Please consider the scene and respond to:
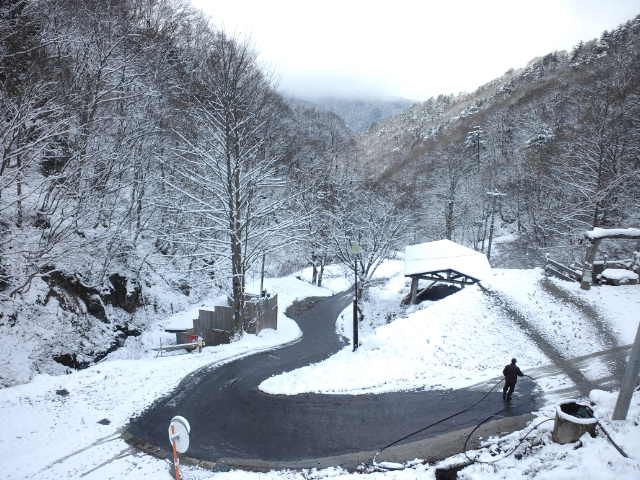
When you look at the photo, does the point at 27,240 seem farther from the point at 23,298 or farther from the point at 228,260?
the point at 228,260

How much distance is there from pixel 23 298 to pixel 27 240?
290 centimetres

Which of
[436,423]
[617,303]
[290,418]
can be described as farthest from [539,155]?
[290,418]

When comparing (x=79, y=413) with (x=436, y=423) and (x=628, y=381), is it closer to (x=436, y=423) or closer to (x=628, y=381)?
(x=436, y=423)

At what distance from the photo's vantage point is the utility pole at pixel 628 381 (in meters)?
6.66

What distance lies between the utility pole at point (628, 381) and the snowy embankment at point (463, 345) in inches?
188

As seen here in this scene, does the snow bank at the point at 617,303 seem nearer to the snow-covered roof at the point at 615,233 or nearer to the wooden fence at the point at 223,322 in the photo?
the snow-covered roof at the point at 615,233

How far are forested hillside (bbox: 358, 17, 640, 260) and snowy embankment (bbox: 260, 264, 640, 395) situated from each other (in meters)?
9.51

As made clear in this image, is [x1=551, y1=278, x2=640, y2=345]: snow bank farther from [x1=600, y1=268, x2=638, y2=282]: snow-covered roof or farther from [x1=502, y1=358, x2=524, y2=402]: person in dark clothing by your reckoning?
[x1=502, y1=358, x2=524, y2=402]: person in dark clothing

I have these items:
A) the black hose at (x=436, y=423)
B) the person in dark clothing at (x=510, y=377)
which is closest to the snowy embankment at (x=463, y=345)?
the black hose at (x=436, y=423)

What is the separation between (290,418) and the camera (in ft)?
36.1

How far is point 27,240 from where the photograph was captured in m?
17.0

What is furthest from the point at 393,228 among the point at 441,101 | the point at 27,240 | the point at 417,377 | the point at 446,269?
the point at 441,101

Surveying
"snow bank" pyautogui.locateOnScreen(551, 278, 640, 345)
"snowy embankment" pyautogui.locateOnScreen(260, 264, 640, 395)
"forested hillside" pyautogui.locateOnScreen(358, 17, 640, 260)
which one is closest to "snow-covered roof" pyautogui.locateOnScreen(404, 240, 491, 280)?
"snow bank" pyautogui.locateOnScreen(551, 278, 640, 345)

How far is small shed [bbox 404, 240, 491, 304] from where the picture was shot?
24.5m
